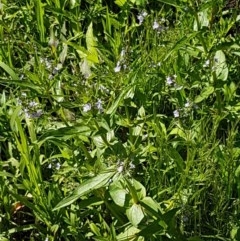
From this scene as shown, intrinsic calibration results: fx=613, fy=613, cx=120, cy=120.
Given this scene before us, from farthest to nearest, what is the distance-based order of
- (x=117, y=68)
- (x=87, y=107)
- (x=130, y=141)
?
(x=130, y=141) → (x=117, y=68) → (x=87, y=107)

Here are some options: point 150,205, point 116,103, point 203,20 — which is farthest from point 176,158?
point 203,20

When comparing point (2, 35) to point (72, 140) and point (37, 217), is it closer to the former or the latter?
point (72, 140)

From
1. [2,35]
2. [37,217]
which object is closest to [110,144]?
[37,217]

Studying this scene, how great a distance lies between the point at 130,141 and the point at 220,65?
0.48m

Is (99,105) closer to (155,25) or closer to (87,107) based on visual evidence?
(87,107)

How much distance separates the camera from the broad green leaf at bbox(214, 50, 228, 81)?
2.15 m

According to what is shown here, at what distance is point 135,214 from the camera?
1.77m

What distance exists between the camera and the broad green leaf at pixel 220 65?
2.15 m

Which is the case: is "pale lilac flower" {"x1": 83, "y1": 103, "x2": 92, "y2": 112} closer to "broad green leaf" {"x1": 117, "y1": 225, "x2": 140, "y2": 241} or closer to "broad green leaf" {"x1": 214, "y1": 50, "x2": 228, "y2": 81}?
"broad green leaf" {"x1": 117, "y1": 225, "x2": 140, "y2": 241}

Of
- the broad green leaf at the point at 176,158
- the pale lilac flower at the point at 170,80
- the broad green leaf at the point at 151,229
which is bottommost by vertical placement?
the broad green leaf at the point at 151,229

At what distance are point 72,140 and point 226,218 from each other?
559mm

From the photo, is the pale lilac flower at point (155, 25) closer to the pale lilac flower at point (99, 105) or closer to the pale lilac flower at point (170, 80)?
the pale lilac flower at point (170, 80)

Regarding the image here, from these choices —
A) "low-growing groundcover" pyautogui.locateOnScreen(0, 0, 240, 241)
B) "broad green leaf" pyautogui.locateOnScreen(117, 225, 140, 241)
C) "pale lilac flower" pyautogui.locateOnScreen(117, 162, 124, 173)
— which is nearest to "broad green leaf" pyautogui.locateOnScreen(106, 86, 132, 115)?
"low-growing groundcover" pyautogui.locateOnScreen(0, 0, 240, 241)

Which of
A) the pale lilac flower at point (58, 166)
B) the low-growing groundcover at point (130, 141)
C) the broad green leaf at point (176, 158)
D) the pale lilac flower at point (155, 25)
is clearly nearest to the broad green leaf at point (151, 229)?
the low-growing groundcover at point (130, 141)
